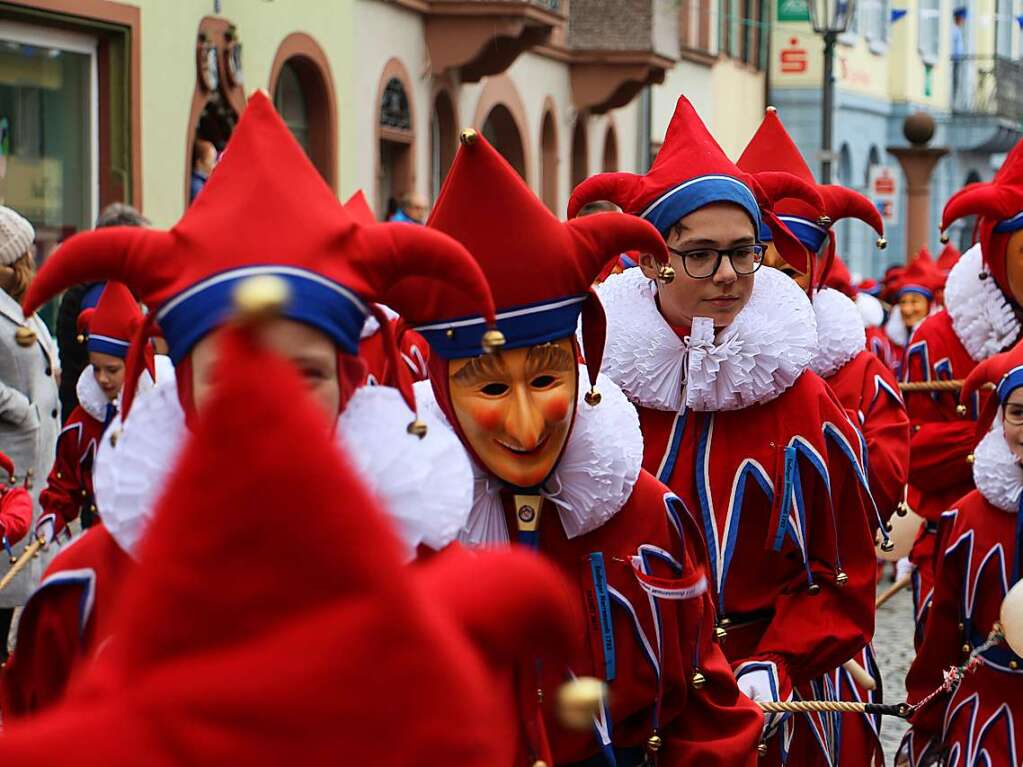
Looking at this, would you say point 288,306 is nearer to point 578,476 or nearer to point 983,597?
point 578,476

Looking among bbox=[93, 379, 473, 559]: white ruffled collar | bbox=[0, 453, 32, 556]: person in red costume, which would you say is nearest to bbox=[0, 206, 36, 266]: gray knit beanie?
bbox=[0, 453, 32, 556]: person in red costume

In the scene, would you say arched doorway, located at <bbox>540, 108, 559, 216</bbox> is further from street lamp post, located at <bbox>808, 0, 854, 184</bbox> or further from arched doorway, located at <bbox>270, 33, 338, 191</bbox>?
arched doorway, located at <bbox>270, 33, 338, 191</bbox>

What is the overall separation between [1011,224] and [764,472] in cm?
236

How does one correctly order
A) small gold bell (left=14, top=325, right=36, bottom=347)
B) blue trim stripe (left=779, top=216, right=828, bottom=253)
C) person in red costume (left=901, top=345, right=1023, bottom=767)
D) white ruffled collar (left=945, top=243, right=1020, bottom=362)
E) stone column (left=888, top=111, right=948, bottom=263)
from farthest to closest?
stone column (left=888, top=111, right=948, bottom=263) → white ruffled collar (left=945, top=243, right=1020, bottom=362) → blue trim stripe (left=779, top=216, right=828, bottom=253) → small gold bell (left=14, top=325, right=36, bottom=347) → person in red costume (left=901, top=345, right=1023, bottom=767)

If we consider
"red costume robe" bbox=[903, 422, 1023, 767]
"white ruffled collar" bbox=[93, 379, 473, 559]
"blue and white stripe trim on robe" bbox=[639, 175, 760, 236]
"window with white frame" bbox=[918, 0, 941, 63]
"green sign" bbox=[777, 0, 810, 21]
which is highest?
"window with white frame" bbox=[918, 0, 941, 63]

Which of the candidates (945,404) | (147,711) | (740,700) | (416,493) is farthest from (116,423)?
(945,404)

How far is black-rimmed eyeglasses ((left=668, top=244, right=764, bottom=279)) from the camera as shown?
488 cm

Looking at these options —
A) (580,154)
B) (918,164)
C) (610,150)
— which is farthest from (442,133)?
(610,150)

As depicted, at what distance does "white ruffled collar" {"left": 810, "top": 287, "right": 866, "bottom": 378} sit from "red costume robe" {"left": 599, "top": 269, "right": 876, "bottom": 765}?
1212 mm

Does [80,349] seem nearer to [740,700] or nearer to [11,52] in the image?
[11,52]

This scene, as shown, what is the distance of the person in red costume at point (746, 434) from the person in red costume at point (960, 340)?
1.72 metres

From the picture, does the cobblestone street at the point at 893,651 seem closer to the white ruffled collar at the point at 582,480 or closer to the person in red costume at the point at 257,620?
the white ruffled collar at the point at 582,480

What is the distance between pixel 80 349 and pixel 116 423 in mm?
5740

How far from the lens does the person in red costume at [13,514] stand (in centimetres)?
587
